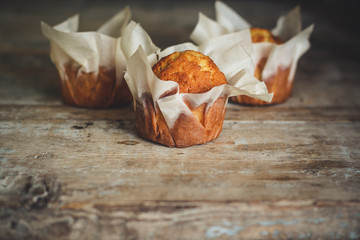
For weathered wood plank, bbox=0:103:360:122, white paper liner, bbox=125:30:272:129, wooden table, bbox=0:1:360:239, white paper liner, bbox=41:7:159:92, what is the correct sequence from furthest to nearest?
weathered wood plank, bbox=0:103:360:122, white paper liner, bbox=41:7:159:92, white paper liner, bbox=125:30:272:129, wooden table, bbox=0:1:360:239

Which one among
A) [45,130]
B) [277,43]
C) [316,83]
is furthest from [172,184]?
[316,83]

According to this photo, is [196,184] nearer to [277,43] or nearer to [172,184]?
[172,184]

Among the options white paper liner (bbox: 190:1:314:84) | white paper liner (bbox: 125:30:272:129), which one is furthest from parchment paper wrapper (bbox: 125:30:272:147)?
white paper liner (bbox: 190:1:314:84)

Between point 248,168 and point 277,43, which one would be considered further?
point 277,43

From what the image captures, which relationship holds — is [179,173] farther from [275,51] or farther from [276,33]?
[276,33]

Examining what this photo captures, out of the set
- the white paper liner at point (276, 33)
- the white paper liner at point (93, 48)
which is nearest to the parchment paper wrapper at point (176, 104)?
the white paper liner at point (93, 48)

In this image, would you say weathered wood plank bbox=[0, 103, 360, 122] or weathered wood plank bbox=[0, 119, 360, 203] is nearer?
weathered wood plank bbox=[0, 119, 360, 203]

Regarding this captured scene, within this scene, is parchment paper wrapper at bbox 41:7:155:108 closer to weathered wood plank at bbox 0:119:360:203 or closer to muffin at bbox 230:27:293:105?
weathered wood plank at bbox 0:119:360:203
